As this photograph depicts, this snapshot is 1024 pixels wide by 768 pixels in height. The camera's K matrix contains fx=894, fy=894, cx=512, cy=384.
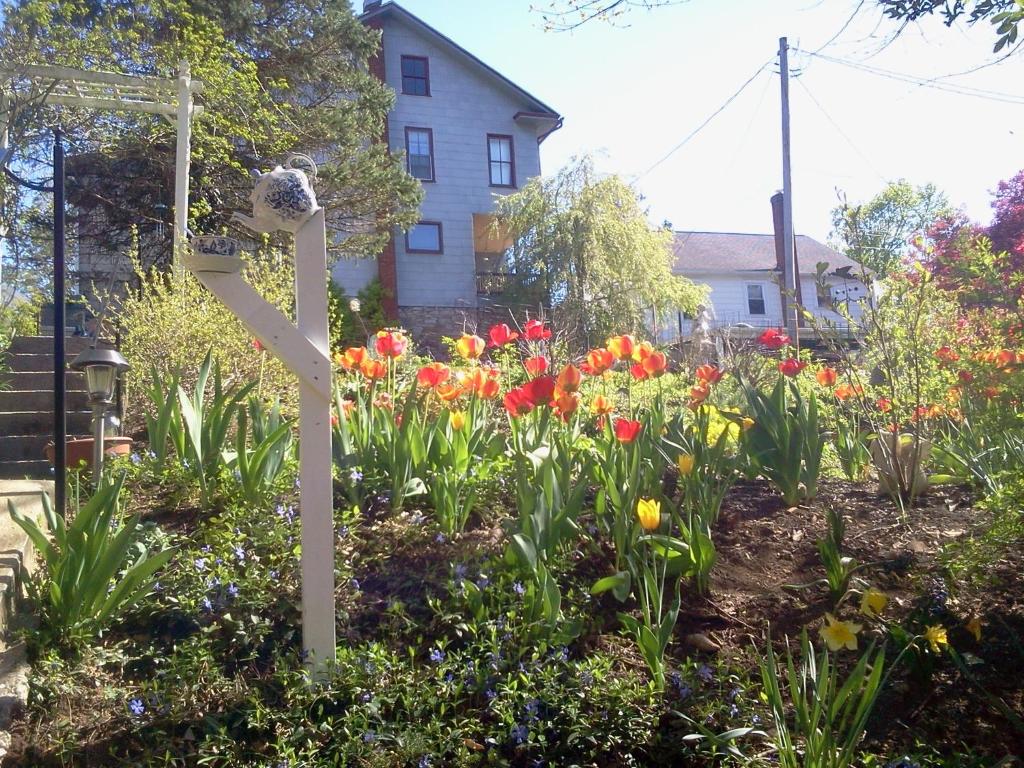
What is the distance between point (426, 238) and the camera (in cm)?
1977

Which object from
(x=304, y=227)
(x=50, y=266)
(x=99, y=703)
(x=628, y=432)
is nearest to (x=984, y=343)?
(x=628, y=432)

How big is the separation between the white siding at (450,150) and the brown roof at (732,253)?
9.51 m

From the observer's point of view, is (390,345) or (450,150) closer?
(390,345)

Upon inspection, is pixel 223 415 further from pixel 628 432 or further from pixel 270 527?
pixel 628 432

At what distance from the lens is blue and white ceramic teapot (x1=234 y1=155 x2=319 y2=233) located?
8.42 feet

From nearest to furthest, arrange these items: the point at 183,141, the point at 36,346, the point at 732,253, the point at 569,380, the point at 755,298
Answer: the point at 569,380
the point at 36,346
the point at 183,141
the point at 755,298
the point at 732,253

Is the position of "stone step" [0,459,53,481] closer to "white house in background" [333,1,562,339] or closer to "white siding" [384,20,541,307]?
"white house in background" [333,1,562,339]

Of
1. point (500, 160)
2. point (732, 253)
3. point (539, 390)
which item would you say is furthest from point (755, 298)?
point (539, 390)

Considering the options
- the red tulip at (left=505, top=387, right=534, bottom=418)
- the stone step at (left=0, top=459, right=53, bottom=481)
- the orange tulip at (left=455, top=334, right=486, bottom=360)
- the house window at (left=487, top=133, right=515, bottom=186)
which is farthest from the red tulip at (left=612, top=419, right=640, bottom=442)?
the house window at (left=487, top=133, right=515, bottom=186)

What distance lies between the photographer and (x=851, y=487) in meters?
4.22

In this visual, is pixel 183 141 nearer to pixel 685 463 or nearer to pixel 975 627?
pixel 685 463

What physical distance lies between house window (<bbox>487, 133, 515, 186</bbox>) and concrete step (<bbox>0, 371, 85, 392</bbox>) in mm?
13764

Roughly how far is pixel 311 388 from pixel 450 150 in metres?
18.2

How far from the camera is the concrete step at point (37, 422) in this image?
691cm
